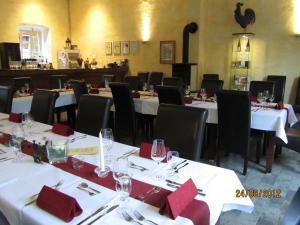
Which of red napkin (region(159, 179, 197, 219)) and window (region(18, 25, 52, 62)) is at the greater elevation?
window (region(18, 25, 52, 62))

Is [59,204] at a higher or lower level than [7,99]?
lower

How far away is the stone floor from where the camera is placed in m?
2.36

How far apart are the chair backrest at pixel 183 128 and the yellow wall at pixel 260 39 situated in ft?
17.6

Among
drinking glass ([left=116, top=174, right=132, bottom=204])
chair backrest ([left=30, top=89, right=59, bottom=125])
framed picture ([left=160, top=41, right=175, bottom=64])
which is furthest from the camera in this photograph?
framed picture ([left=160, top=41, right=175, bottom=64])

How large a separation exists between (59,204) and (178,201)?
50cm

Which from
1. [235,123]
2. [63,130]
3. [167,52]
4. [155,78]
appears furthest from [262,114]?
[167,52]

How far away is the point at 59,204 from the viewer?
1.12 meters

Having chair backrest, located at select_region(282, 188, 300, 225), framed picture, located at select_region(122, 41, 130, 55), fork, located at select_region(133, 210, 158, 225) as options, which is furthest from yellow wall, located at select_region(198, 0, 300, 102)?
fork, located at select_region(133, 210, 158, 225)

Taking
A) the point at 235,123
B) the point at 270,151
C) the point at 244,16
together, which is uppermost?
the point at 244,16

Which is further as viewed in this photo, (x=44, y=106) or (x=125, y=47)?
(x=125, y=47)

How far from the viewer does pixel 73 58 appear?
9.95 m

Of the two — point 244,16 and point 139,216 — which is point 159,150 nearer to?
point 139,216

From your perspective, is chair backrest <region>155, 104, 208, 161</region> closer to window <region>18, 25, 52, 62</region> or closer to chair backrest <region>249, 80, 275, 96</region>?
chair backrest <region>249, 80, 275, 96</region>

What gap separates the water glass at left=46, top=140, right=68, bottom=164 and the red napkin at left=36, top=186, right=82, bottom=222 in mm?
459
